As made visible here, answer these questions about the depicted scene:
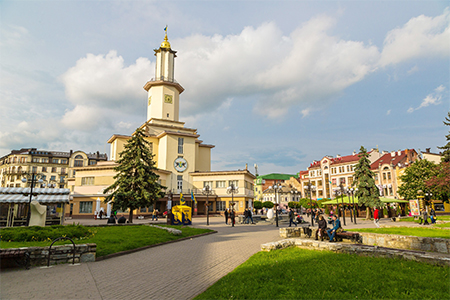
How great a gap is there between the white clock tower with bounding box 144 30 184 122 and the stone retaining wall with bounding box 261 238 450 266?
41241 mm

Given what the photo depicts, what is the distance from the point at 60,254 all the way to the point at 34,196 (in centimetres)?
1696

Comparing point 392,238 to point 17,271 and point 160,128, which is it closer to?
point 17,271

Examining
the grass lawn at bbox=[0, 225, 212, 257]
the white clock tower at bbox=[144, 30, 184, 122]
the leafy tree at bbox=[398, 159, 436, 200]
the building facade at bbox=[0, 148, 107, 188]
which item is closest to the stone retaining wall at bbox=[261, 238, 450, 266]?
the grass lawn at bbox=[0, 225, 212, 257]

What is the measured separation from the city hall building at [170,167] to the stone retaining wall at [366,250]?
3047 centimetres

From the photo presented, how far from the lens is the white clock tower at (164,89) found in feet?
161

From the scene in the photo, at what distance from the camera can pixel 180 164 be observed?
152 feet

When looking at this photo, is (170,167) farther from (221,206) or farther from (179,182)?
(221,206)

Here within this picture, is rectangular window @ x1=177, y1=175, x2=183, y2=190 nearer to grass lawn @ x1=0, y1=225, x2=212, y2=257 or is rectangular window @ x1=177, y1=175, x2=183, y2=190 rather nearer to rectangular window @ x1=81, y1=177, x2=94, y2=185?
rectangular window @ x1=81, y1=177, x2=94, y2=185

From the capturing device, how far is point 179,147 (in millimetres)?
46844

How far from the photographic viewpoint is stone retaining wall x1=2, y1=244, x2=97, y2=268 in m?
9.07

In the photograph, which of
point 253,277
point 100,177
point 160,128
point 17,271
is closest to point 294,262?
point 253,277

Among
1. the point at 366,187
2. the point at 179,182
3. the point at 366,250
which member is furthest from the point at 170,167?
the point at 366,250

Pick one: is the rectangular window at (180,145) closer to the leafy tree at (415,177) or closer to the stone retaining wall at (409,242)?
the stone retaining wall at (409,242)

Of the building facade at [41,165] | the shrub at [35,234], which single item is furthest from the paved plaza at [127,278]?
the building facade at [41,165]
